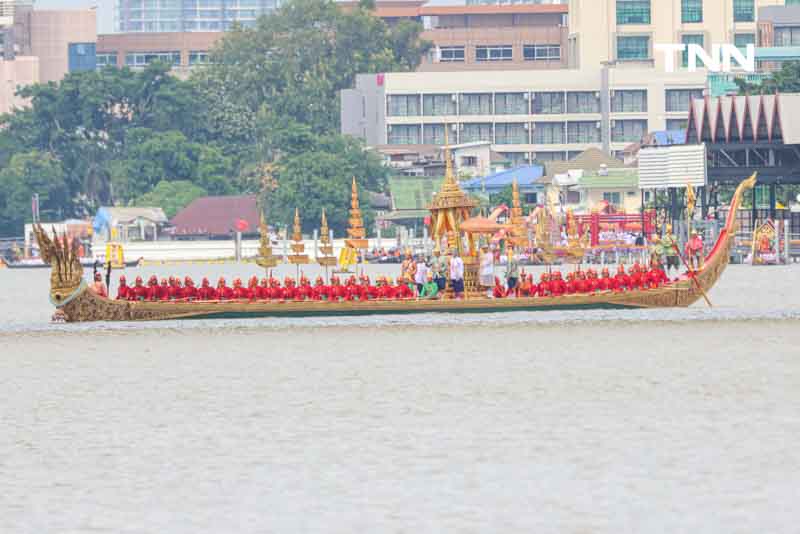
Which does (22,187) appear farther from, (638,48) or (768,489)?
(768,489)

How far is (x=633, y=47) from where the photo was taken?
17000 cm

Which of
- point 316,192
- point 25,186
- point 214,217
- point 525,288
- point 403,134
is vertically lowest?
point 525,288

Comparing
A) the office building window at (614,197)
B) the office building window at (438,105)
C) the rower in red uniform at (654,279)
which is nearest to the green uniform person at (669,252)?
the rower in red uniform at (654,279)

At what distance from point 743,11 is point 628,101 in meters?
18.0

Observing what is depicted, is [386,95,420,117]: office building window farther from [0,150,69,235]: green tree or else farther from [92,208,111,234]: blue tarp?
[92,208,111,234]: blue tarp

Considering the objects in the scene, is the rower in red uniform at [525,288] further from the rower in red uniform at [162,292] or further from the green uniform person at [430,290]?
the rower in red uniform at [162,292]

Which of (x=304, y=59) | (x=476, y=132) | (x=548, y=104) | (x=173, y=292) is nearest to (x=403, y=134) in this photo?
(x=476, y=132)

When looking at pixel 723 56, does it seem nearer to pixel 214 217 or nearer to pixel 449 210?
pixel 214 217

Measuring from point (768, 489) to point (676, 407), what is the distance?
8.21m

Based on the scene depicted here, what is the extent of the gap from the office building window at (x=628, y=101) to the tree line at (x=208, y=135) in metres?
22.4

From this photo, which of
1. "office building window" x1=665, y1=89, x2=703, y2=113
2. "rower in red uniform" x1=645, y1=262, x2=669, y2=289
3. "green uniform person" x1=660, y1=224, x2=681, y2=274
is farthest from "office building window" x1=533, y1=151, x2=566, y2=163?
"rower in red uniform" x1=645, y1=262, x2=669, y2=289

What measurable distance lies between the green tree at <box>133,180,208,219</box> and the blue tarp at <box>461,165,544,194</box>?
19.1 meters

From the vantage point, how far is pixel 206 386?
3666 cm

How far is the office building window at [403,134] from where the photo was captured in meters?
159
